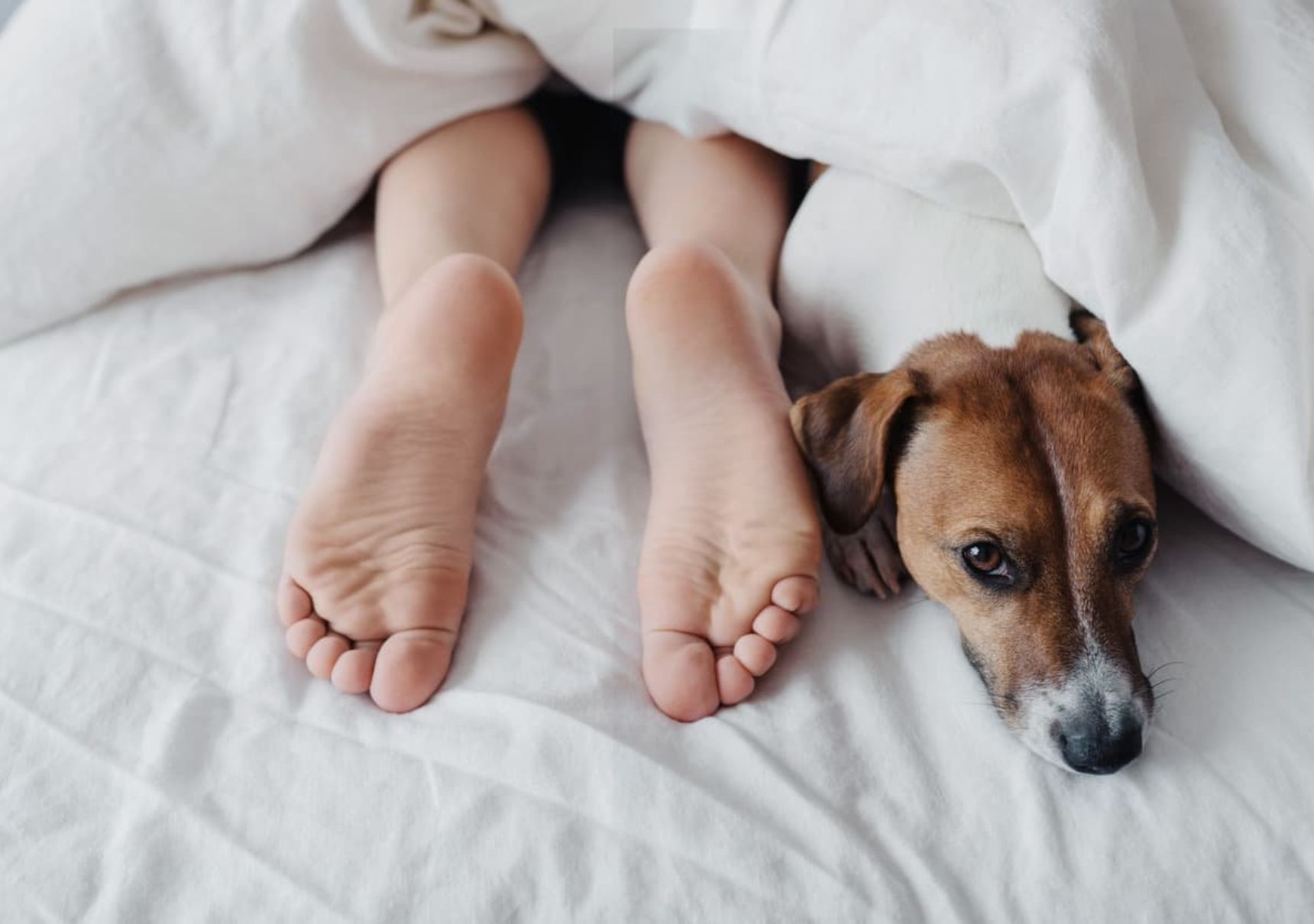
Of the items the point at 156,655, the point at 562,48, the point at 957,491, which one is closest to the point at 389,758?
the point at 156,655

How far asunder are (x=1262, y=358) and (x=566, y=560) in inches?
25.1

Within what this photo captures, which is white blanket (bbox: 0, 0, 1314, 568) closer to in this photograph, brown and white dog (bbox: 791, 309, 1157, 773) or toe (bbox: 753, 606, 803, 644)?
brown and white dog (bbox: 791, 309, 1157, 773)

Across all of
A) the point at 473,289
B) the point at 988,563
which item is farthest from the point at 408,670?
the point at 988,563

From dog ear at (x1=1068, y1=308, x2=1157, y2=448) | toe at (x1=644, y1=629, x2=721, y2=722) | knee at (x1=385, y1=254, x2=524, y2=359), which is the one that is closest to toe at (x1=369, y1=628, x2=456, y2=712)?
toe at (x1=644, y1=629, x2=721, y2=722)

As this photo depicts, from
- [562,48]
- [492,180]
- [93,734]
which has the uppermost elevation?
[562,48]

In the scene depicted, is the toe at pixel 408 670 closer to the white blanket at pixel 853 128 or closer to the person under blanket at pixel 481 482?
the person under blanket at pixel 481 482

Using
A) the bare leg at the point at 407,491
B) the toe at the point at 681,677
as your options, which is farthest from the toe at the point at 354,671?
the toe at the point at 681,677

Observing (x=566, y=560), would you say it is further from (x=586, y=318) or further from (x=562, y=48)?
(x=562, y=48)

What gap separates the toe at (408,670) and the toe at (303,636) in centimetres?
6

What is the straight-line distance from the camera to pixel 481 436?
1070 millimetres

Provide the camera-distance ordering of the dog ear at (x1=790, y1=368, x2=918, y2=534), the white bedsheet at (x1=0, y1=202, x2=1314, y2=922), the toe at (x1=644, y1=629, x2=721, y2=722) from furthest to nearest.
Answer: the dog ear at (x1=790, y1=368, x2=918, y2=534) → the toe at (x1=644, y1=629, x2=721, y2=722) → the white bedsheet at (x1=0, y1=202, x2=1314, y2=922)

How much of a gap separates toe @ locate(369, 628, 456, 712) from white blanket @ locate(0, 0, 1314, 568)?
59 cm

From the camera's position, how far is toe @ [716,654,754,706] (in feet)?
3.03

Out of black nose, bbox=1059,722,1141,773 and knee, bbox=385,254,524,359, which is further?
knee, bbox=385,254,524,359
